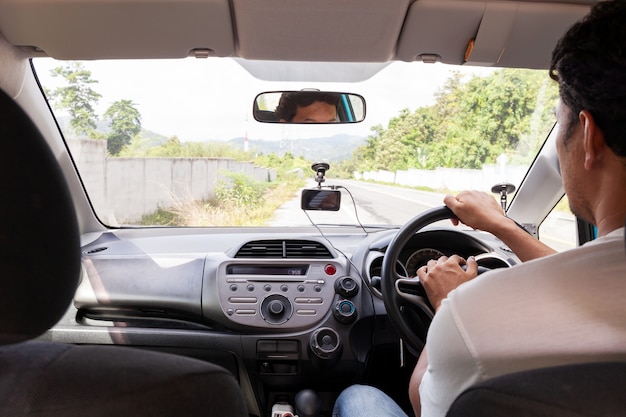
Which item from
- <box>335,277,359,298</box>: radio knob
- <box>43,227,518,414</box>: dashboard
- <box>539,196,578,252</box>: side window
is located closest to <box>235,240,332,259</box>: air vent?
<box>43,227,518,414</box>: dashboard

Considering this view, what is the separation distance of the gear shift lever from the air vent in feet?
2.55

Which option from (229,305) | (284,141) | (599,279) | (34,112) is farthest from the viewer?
(284,141)

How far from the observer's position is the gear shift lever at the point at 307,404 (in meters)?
2.76

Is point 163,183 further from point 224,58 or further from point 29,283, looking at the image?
point 29,283

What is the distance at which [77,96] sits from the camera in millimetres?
3295

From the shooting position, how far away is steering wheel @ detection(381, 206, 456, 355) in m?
2.09

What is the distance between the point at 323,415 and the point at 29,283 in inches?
92.8

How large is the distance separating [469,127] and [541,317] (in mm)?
3035

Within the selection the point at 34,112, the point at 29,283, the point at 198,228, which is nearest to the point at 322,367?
the point at 198,228

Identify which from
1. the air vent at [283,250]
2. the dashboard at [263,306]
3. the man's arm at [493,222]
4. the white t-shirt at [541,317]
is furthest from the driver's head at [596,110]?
the air vent at [283,250]

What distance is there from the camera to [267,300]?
2736mm

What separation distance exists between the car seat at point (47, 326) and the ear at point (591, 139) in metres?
1.07

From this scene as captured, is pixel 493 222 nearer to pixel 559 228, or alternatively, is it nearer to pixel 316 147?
pixel 316 147

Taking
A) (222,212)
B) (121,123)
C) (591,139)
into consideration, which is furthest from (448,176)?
(591,139)
